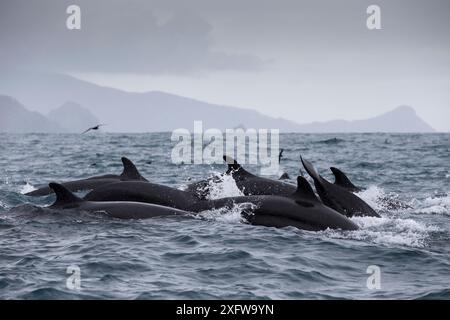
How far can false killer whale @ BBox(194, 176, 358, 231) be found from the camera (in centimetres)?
1448

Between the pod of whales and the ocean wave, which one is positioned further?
the ocean wave

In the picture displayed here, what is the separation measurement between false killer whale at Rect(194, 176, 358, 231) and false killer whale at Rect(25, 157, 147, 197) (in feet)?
13.3

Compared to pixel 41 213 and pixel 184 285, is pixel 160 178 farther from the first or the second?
pixel 184 285

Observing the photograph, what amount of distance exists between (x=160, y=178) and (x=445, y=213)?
1301cm

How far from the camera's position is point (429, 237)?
14.6m

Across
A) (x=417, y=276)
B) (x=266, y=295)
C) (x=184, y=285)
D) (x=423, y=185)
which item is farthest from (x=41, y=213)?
(x=423, y=185)

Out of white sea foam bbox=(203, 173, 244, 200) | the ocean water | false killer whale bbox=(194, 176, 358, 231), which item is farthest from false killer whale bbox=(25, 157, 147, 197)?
false killer whale bbox=(194, 176, 358, 231)

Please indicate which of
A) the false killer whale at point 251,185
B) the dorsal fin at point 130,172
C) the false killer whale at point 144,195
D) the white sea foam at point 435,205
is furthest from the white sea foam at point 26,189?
the white sea foam at point 435,205

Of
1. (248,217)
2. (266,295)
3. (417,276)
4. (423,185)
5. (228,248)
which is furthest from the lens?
(423,185)

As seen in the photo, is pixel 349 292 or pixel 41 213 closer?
pixel 349 292

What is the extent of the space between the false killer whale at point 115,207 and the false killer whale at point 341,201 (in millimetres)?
3181

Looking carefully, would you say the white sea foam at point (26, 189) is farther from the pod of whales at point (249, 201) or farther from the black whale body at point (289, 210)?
the black whale body at point (289, 210)

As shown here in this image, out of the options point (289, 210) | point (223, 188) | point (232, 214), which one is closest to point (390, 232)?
point (289, 210)

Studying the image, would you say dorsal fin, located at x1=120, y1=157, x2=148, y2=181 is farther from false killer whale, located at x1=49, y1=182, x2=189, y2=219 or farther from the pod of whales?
false killer whale, located at x1=49, y1=182, x2=189, y2=219
